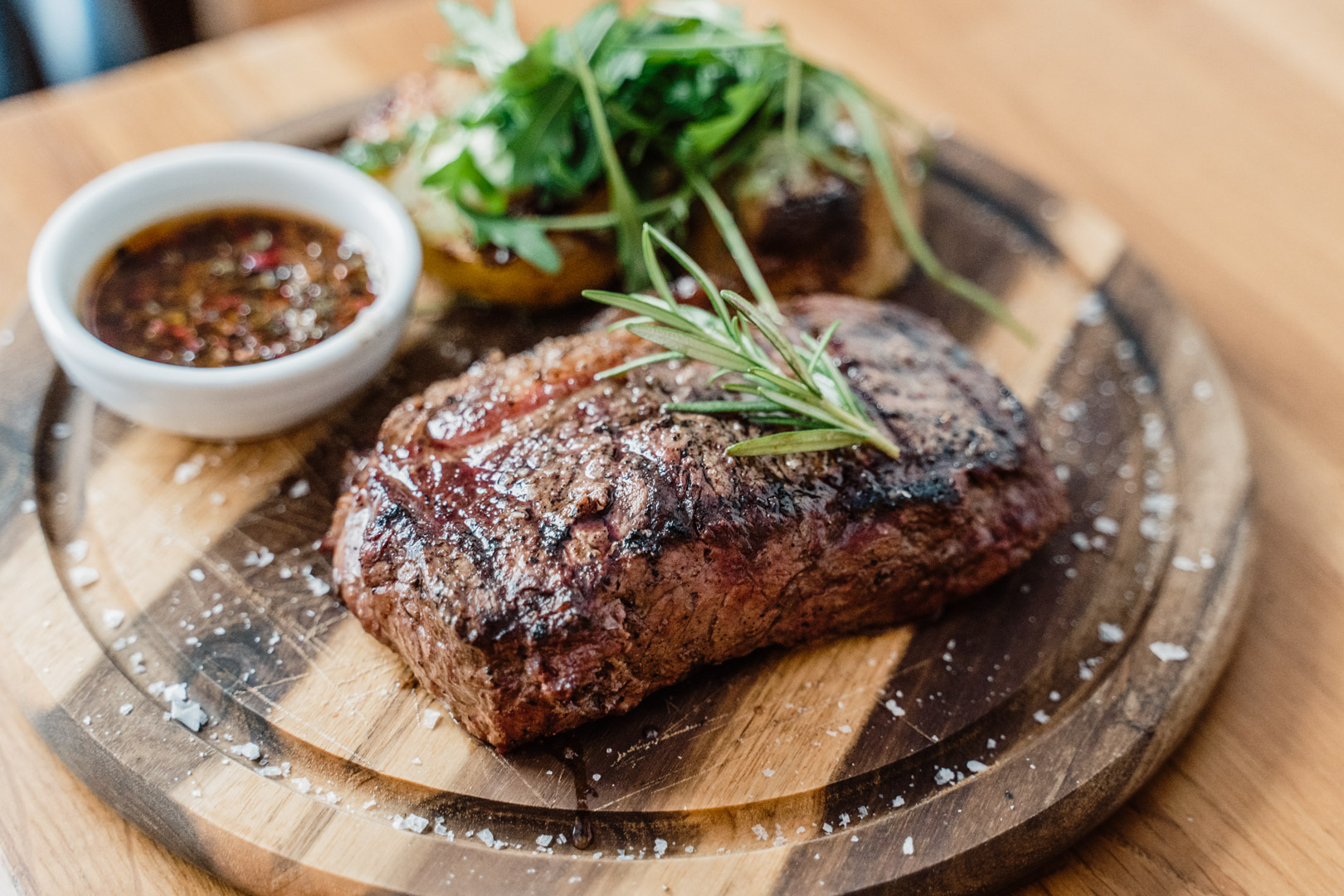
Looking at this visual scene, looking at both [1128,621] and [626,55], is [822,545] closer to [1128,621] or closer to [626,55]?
[1128,621]

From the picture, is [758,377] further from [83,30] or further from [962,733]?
[83,30]

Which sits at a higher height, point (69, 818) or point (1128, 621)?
point (1128, 621)

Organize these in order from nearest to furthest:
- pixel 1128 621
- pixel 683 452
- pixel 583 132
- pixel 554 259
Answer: pixel 683 452, pixel 1128 621, pixel 554 259, pixel 583 132

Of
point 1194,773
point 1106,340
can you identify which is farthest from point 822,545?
point 1106,340

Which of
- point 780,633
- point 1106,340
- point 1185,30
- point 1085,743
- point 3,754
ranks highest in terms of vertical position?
point 1185,30

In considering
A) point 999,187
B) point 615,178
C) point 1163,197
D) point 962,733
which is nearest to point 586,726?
point 962,733

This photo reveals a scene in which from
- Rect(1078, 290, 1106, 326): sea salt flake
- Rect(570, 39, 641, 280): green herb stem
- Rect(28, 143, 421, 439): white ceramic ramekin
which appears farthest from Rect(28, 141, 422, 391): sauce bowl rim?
Rect(1078, 290, 1106, 326): sea salt flake

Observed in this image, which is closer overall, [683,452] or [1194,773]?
[683,452]

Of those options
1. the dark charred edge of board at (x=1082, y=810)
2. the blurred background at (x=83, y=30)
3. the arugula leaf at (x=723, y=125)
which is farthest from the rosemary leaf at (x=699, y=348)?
the blurred background at (x=83, y=30)
